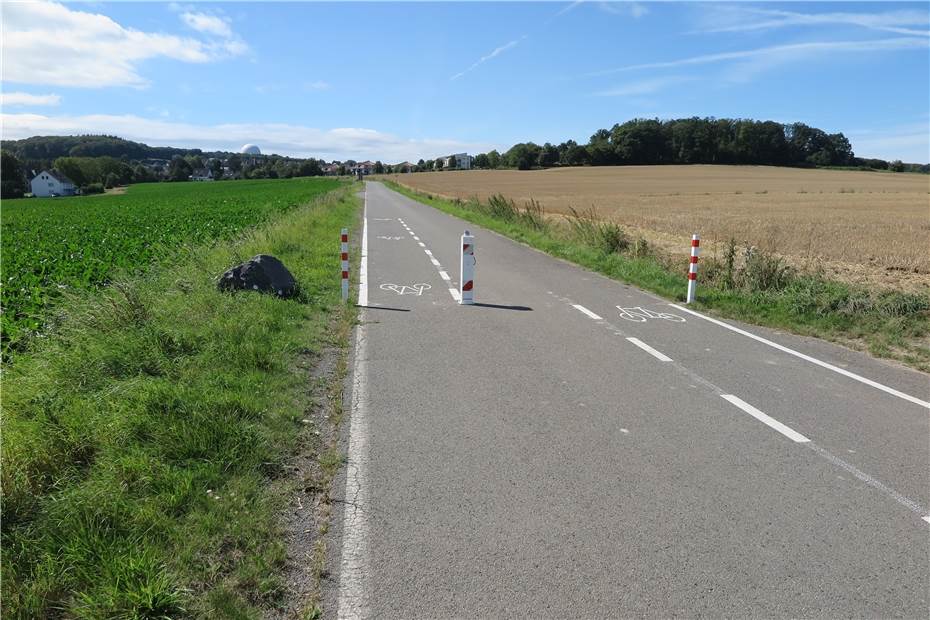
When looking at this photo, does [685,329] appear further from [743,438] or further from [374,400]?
[374,400]

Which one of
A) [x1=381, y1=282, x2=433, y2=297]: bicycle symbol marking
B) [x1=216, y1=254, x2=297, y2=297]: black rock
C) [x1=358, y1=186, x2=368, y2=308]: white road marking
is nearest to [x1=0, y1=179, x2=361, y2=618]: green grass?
[x1=216, y1=254, x2=297, y2=297]: black rock

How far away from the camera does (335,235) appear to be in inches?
756

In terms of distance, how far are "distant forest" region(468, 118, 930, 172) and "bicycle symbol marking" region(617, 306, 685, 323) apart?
12019 centimetres

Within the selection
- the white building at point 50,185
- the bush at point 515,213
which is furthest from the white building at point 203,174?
the bush at point 515,213

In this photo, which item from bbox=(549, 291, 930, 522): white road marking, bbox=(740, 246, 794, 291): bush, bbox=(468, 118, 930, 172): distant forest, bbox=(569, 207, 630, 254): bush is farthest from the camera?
bbox=(468, 118, 930, 172): distant forest

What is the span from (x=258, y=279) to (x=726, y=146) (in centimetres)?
12678

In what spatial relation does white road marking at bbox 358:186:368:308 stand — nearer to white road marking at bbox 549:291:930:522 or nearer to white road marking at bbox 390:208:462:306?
white road marking at bbox 390:208:462:306

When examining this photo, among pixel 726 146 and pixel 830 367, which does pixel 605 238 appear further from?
pixel 726 146

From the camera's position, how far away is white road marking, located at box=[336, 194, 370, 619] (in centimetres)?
288

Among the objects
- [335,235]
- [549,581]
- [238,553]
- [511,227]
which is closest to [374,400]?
[238,553]

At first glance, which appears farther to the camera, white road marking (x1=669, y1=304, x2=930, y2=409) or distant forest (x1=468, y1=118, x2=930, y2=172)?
distant forest (x1=468, y1=118, x2=930, y2=172)

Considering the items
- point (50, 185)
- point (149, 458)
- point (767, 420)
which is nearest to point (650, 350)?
point (767, 420)

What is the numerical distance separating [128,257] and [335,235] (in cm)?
742

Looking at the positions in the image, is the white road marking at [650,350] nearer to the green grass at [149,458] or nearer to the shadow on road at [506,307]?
the shadow on road at [506,307]
